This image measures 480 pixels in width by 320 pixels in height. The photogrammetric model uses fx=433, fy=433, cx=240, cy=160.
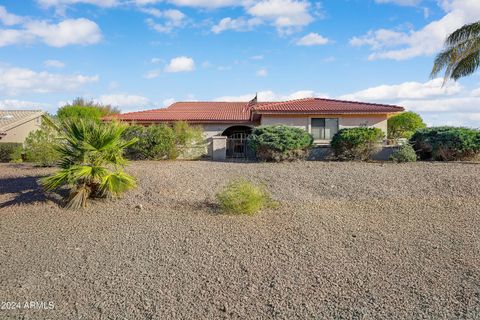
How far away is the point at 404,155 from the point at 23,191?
44.2 feet

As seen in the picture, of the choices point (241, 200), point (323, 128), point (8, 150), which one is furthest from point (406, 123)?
point (241, 200)

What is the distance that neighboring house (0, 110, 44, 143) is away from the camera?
27.2 metres

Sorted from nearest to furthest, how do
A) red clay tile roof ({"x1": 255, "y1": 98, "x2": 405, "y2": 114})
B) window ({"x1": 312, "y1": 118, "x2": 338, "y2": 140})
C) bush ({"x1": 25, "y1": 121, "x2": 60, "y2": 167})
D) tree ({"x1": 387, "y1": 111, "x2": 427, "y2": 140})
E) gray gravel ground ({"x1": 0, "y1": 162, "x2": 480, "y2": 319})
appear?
gray gravel ground ({"x1": 0, "y1": 162, "x2": 480, "y2": 319}) < bush ({"x1": 25, "y1": 121, "x2": 60, "y2": 167}) < red clay tile roof ({"x1": 255, "y1": 98, "x2": 405, "y2": 114}) < window ({"x1": 312, "y1": 118, "x2": 338, "y2": 140}) < tree ({"x1": 387, "y1": 111, "x2": 427, "y2": 140})

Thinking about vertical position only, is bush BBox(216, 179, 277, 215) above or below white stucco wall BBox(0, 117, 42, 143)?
below

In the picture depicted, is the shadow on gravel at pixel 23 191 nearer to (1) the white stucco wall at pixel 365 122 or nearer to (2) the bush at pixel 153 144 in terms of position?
(2) the bush at pixel 153 144

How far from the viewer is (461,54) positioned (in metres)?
20.2

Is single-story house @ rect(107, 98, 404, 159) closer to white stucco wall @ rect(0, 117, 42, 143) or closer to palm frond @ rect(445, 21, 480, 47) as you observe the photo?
palm frond @ rect(445, 21, 480, 47)

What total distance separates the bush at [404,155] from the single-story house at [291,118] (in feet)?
20.2

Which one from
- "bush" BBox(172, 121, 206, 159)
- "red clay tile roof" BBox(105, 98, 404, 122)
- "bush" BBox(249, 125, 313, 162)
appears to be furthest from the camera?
"red clay tile roof" BBox(105, 98, 404, 122)

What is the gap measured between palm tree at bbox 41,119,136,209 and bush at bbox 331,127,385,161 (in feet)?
31.5

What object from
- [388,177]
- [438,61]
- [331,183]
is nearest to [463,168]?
[388,177]

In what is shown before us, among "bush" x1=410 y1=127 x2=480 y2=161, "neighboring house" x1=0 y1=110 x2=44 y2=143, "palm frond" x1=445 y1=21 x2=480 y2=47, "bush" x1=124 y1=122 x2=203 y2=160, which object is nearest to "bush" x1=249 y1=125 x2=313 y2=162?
"bush" x1=124 y1=122 x2=203 y2=160

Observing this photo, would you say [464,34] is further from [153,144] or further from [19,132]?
[19,132]

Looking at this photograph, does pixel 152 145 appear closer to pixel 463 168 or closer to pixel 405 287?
pixel 463 168
